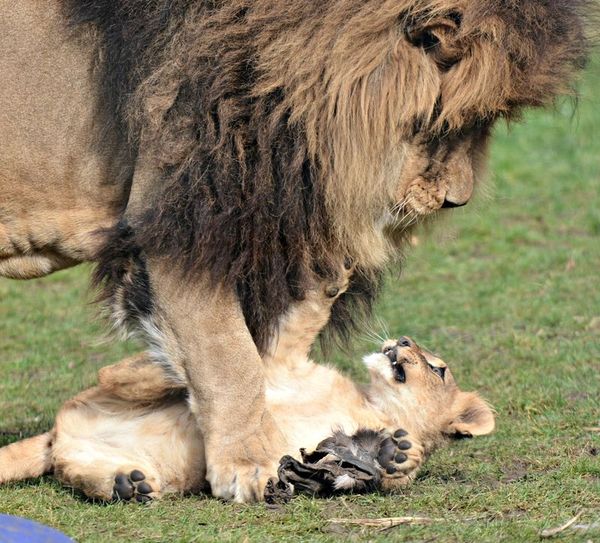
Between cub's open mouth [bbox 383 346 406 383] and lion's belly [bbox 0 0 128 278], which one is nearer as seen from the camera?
lion's belly [bbox 0 0 128 278]

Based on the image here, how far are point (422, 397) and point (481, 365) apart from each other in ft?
4.47

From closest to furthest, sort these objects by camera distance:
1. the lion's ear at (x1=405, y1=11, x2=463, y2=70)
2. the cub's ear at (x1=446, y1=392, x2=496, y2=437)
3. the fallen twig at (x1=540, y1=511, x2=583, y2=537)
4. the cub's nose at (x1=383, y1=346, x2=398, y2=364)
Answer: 1. the fallen twig at (x1=540, y1=511, x2=583, y2=537)
2. the lion's ear at (x1=405, y1=11, x2=463, y2=70)
3. the cub's ear at (x1=446, y1=392, x2=496, y2=437)
4. the cub's nose at (x1=383, y1=346, x2=398, y2=364)

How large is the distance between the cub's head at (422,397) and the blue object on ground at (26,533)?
152 cm

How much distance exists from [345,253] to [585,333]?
2500 millimetres

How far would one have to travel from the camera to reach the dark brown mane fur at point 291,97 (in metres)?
3.57

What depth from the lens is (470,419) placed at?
421cm

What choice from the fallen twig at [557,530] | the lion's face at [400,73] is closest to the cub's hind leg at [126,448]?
the lion's face at [400,73]

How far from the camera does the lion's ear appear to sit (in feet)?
11.6

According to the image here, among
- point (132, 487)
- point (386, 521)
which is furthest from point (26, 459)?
point (386, 521)

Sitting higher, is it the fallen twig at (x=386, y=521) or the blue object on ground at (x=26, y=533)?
the blue object on ground at (x=26, y=533)

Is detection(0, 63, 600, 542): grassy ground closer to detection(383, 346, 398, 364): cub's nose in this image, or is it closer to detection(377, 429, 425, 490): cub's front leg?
detection(377, 429, 425, 490): cub's front leg

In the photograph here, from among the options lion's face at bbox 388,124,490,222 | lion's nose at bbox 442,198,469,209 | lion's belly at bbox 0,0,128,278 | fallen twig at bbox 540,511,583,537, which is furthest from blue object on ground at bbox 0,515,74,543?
lion's nose at bbox 442,198,469,209

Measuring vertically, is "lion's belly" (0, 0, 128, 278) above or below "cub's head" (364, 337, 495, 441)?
above

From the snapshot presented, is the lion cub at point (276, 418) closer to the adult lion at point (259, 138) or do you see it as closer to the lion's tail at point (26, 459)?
the lion's tail at point (26, 459)
